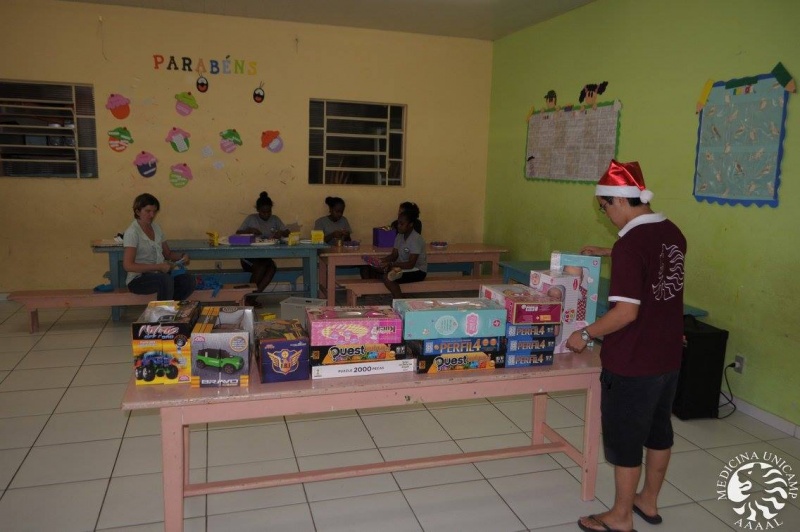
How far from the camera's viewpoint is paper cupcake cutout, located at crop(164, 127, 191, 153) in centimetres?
703

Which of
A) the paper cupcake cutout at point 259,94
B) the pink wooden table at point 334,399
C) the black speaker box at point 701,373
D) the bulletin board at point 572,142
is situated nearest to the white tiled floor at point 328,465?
the black speaker box at point 701,373

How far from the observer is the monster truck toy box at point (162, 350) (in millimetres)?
2275

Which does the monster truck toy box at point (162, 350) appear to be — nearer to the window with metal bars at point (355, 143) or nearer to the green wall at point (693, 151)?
the green wall at point (693, 151)

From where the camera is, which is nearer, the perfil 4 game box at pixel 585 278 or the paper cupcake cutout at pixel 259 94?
the perfil 4 game box at pixel 585 278

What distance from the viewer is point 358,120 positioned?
7.77 m

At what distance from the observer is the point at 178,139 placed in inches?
278

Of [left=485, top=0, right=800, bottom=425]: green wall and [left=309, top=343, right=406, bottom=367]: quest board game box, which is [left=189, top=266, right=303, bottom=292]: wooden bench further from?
[left=309, top=343, right=406, bottom=367]: quest board game box

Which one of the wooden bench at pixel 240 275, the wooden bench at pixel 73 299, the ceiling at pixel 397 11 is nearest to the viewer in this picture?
the wooden bench at pixel 73 299

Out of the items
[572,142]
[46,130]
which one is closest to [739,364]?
[572,142]

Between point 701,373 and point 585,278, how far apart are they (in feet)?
5.71

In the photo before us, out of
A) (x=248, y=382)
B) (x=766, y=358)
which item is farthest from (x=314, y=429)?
(x=766, y=358)

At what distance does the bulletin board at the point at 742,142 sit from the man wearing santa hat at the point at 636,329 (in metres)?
1.99

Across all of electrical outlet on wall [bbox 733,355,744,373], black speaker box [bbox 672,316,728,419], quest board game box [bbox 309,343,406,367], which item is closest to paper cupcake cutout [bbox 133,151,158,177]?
quest board game box [bbox 309,343,406,367]

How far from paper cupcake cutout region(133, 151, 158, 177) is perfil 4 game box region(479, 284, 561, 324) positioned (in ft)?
18.3
